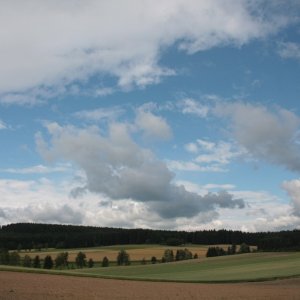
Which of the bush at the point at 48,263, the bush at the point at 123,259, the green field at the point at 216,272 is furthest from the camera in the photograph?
the bush at the point at 123,259

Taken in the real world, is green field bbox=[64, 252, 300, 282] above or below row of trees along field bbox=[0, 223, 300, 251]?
below

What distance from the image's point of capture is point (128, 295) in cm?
3209

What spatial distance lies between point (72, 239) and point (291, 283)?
463ft

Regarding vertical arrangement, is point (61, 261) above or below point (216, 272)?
below

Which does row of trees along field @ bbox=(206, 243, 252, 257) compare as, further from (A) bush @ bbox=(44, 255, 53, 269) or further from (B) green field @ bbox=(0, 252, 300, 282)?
(B) green field @ bbox=(0, 252, 300, 282)

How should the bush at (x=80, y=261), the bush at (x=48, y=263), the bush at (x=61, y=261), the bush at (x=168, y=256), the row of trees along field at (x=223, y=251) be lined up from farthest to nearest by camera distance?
the row of trees along field at (x=223, y=251) < the bush at (x=168, y=256) < the bush at (x=80, y=261) < the bush at (x=61, y=261) < the bush at (x=48, y=263)

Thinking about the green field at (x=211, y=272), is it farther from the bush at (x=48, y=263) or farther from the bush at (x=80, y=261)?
the bush at (x=80, y=261)

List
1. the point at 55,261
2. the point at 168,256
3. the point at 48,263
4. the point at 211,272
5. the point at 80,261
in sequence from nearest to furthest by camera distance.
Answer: the point at 211,272
the point at 48,263
the point at 55,261
the point at 80,261
the point at 168,256

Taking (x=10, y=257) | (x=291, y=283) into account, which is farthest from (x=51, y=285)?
(x=10, y=257)

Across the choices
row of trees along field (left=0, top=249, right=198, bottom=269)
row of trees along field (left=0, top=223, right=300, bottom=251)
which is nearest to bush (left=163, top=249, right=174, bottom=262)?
row of trees along field (left=0, top=249, right=198, bottom=269)

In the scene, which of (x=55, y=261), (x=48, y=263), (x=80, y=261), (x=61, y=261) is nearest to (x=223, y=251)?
(x=80, y=261)

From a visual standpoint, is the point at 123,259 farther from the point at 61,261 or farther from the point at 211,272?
the point at 211,272

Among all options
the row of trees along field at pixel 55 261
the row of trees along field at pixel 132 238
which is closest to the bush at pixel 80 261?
the row of trees along field at pixel 55 261

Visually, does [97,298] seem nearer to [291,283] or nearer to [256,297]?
[256,297]
